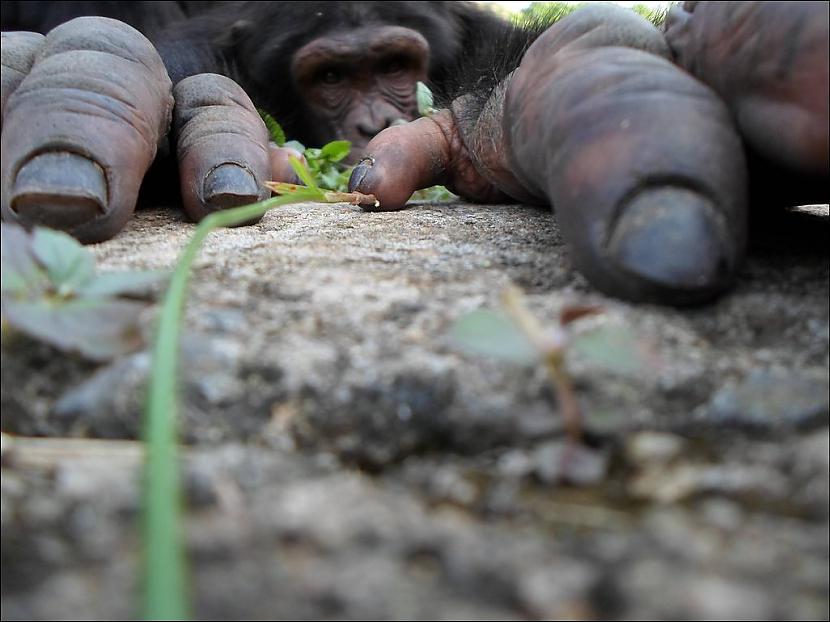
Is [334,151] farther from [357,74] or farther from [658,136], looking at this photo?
[658,136]

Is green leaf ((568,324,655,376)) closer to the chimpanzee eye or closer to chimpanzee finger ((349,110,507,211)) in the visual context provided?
chimpanzee finger ((349,110,507,211))

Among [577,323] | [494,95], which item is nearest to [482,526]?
[577,323]

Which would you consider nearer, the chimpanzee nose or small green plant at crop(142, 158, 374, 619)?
small green plant at crop(142, 158, 374, 619)

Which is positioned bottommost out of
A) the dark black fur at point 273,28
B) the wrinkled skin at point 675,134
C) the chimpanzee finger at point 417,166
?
A: the dark black fur at point 273,28

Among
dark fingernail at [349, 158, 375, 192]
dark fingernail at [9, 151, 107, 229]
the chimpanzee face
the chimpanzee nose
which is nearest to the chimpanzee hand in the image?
dark fingernail at [9, 151, 107, 229]

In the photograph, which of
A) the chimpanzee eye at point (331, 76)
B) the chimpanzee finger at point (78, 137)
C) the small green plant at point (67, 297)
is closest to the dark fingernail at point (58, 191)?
the chimpanzee finger at point (78, 137)

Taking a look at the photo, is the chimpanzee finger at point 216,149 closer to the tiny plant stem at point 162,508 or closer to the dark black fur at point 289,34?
the tiny plant stem at point 162,508
